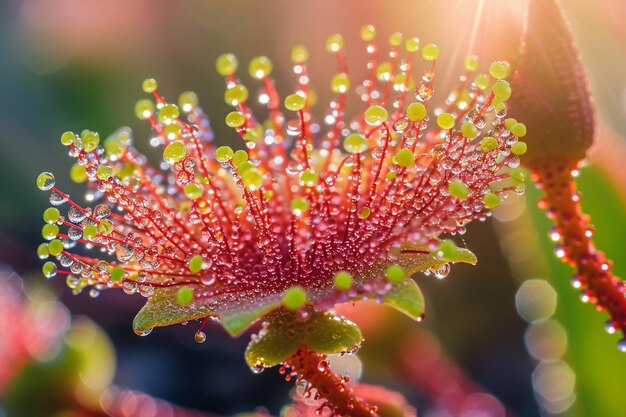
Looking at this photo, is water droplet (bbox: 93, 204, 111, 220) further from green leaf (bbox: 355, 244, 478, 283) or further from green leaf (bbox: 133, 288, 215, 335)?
green leaf (bbox: 355, 244, 478, 283)

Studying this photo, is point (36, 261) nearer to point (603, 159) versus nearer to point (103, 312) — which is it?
point (103, 312)

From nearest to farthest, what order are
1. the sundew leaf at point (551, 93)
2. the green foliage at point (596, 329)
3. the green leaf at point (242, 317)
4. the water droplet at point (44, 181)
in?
1. the green leaf at point (242, 317)
2. the water droplet at point (44, 181)
3. the sundew leaf at point (551, 93)
4. the green foliage at point (596, 329)

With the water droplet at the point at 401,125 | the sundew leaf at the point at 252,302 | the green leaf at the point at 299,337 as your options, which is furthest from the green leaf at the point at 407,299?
the water droplet at the point at 401,125

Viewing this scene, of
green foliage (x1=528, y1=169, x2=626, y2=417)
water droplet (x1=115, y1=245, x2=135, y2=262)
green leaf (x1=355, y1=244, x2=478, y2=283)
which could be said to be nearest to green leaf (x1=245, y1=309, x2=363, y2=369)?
green leaf (x1=355, y1=244, x2=478, y2=283)

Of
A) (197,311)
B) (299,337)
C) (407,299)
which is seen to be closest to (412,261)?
(407,299)

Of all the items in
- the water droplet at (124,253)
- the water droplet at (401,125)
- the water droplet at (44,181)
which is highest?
the water droplet at (401,125)

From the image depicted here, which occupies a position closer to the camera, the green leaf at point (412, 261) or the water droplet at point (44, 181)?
the green leaf at point (412, 261)

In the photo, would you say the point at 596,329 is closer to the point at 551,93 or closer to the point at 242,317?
the point at 551,93

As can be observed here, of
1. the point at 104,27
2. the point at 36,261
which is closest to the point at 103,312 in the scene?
the point at 36,261

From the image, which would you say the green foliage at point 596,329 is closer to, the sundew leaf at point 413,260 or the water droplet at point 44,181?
the sundew leaf at point 413,260
